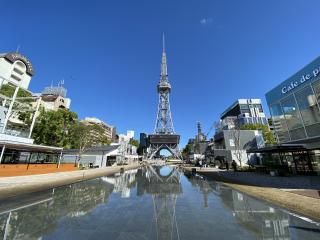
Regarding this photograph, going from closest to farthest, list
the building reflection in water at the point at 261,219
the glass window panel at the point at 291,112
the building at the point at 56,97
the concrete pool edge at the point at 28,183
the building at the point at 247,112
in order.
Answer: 1. the building reflection in water at the point at 261,219
2. the concrete pool edge at the point at 28,183
3. the glass window panel at the point at 291,112
4. the building at the point at 56,97
5. the building at the point at 247,112

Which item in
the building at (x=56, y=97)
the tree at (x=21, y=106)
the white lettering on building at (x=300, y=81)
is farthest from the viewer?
the building at (x=56, y=97)

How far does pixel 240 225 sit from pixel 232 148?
159ft

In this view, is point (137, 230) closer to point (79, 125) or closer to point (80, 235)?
point (80, 235)

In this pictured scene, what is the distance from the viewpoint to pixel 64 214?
8.16 m

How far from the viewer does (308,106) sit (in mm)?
22094

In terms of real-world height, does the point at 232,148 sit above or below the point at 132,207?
above

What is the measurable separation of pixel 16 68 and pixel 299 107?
93.6 meters

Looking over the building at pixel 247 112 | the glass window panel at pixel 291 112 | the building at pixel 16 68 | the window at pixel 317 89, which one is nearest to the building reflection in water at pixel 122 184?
the glass window panel at pixel 291 112

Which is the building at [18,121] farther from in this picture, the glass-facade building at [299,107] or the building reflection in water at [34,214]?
the glass-facade building at [299,107]

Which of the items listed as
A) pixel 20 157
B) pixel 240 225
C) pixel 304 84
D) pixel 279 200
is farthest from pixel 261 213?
pixel 20 157

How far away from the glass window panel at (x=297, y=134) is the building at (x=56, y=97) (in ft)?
292

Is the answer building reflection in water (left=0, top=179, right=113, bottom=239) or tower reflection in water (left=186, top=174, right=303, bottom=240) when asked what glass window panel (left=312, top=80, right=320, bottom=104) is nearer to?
tower reflection in water (left=186, top=174, right=303, bottom=240)

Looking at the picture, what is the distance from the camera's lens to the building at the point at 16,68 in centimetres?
6881

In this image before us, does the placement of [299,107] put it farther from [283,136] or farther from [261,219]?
[261,219]
